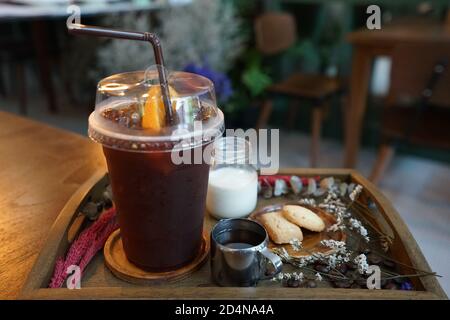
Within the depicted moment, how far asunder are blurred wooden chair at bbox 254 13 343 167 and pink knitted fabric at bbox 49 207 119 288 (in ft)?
5.32

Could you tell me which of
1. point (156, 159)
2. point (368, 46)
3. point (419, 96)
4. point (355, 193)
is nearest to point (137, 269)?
point (156, 159)

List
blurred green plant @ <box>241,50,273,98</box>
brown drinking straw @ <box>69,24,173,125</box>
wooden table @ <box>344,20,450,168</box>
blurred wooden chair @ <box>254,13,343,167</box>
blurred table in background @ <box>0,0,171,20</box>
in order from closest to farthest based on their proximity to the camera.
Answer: brown drinking straw @ <box>69,24,173,125</box> < wooden table @ <box>344,20,450,168</box> < blurred wooden chair @ <box>254,13,343,167</box> < blurred green plant @ <box>241,50,273,98</box> < blurred table in background @ <box>0,0,171,20</box>

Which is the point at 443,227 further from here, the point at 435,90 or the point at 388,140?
the point at 435,90

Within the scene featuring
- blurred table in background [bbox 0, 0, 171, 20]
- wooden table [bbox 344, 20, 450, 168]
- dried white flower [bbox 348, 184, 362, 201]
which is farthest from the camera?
blurred table in background [bbox 0, 0, 171, 20]

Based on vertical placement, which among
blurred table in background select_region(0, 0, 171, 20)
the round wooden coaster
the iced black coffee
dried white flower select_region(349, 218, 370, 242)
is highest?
blurred table in background select_region(0, 0, 171, 20)

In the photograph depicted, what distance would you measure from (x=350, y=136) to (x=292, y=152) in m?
0.49

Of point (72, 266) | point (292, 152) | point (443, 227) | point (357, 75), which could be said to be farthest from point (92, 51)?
point (72, 266)

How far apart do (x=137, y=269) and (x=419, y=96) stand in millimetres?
1456

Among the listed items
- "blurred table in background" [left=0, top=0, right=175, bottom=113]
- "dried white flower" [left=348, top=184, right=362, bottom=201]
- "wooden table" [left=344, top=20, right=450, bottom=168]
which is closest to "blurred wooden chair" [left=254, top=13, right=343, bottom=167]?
"wooden table" [left=344, top=20, right=450, bottom=168]

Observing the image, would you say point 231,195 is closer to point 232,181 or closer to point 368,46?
point 232,181

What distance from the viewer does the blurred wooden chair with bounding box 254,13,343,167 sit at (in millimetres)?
2254

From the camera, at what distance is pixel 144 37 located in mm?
609

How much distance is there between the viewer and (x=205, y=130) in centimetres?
60

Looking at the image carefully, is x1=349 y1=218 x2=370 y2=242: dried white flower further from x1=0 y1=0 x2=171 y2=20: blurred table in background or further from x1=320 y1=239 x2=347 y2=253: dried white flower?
x1=0 y1=0 x2=171 y2=20: blurred table in background
